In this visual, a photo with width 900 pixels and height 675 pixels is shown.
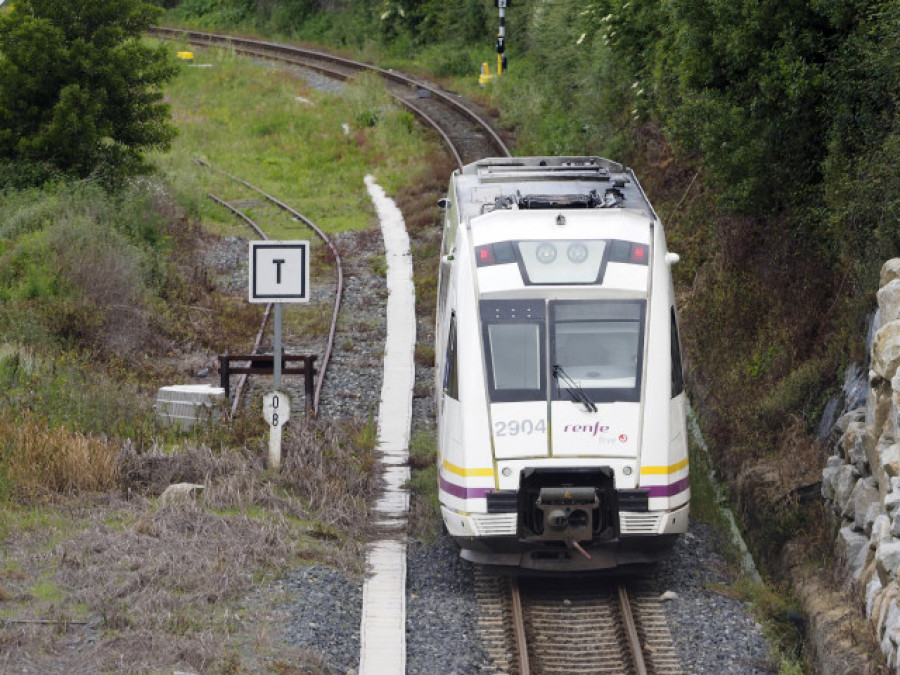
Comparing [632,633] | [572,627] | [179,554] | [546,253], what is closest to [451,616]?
[572,627]

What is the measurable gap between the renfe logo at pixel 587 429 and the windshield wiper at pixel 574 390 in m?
0.15

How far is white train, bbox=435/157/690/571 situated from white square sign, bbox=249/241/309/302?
2.19 m

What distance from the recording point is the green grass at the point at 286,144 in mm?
29062

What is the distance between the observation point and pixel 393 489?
1502 cm

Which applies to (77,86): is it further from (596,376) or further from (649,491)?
(649,491)

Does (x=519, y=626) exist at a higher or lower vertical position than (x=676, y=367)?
lower

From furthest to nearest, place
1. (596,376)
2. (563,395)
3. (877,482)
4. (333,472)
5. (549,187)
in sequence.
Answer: (549,187), (333,472), (596,376), (563,395), (877,482)

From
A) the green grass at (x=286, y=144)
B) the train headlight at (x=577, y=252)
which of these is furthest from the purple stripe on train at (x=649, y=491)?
the green grass at (x=286, y=144)

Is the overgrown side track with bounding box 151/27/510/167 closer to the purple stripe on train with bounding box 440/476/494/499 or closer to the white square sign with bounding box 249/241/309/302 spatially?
the white square sign with bounding box 249/241/309/302

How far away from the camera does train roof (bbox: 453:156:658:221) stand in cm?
1412

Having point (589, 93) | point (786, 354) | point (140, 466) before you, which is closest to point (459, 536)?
point (140, 466)

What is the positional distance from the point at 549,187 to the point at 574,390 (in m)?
3.65

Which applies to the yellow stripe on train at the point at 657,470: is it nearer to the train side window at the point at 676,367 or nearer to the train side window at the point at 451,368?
the train side window at the point at 676,367

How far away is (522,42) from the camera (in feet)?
136
